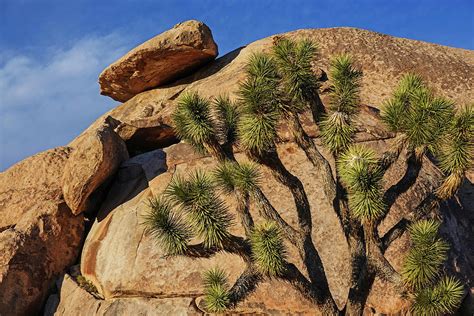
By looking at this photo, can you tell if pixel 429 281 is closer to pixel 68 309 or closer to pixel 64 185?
pixel 68 309

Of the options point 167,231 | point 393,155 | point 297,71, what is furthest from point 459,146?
point 167,231

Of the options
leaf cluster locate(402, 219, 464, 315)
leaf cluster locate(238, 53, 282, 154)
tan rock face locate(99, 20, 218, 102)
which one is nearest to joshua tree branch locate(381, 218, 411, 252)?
leaf cluster locate(402, 219, 464, 315)

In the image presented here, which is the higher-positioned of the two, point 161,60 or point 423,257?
point 161,60

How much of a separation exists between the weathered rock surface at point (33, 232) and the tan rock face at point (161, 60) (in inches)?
261

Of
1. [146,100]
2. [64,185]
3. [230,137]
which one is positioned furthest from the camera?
[146,100]

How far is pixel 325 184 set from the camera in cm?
1266

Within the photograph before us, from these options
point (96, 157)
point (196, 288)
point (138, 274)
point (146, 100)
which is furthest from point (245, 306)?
point (146, 100)

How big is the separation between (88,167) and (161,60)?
8.75 meters

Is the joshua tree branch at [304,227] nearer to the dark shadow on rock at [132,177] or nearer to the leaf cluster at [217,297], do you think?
the leaf cluster at [217,297]

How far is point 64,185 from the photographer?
17281mm

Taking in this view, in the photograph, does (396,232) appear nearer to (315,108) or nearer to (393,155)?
(393,155)

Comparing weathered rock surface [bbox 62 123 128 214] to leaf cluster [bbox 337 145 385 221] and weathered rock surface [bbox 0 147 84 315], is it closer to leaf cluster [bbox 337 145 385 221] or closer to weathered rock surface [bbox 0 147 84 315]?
weathered rock surface [bbox 0 147 84 315]

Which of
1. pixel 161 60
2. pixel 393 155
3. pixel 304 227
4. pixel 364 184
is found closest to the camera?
pixel 364 184

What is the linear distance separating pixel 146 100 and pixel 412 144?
608 inches
